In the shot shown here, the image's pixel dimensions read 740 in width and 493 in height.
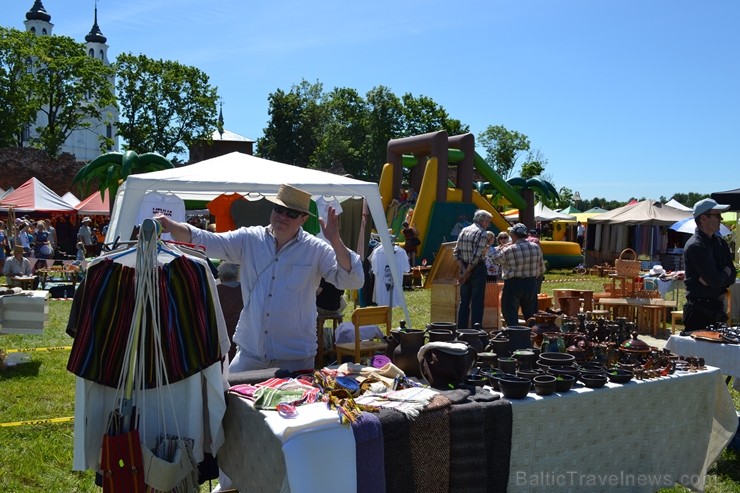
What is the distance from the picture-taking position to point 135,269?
2447 millimetres

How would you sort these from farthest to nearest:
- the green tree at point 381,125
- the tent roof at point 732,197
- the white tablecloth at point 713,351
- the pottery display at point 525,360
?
the green tree at point 381,125 → the tent roof at point 732,197 → the white tablecloth at point 713,351 → the pottery display at point 525,360

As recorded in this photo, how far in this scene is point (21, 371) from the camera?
6.33m

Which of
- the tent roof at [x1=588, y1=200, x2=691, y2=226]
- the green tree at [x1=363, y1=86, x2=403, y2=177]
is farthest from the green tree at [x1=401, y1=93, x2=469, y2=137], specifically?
the tent roof at [x1=588, y1=200, x2=691, y2=226]

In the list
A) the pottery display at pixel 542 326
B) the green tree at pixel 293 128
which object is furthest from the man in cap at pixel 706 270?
the green tree at pixel 293 128

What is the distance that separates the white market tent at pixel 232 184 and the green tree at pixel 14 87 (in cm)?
3446

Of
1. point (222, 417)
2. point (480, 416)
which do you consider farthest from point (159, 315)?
point (480, 416)

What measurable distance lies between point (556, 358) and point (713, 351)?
1.50 meters

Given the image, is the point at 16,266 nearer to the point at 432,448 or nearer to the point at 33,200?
the point at 33,200

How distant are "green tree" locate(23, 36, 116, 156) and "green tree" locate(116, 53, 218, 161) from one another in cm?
168

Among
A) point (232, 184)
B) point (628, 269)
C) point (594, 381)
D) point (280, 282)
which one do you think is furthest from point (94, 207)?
point (594, 381)

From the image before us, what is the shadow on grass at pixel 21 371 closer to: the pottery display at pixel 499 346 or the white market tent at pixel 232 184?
the white market tent at pixel 232 184

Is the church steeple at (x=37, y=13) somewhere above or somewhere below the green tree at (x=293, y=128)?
above

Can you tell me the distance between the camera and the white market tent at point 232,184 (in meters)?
5.87

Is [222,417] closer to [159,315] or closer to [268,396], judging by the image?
[268,396]
